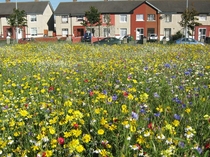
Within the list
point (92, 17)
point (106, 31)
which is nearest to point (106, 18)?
point (106, 31)

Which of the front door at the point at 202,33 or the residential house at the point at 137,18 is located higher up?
the residential house at the point at 137,18

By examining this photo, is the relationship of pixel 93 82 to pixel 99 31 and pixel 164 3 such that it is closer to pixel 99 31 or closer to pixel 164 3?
pixel 99 31

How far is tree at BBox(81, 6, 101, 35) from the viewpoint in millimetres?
47125

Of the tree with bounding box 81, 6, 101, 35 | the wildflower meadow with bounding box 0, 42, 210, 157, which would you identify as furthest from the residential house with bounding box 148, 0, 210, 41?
the wildflower meadow with bounding box 0, 42, 210, 157

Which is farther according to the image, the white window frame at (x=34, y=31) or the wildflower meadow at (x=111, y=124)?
the white window frame at (x=34, y=31)

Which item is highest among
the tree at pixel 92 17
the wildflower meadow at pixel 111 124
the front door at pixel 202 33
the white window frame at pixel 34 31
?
the tree at pixel 92 17

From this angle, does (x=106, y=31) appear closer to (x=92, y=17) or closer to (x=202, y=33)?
(x=92, y=17)

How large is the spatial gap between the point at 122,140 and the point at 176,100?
1261 millimetres

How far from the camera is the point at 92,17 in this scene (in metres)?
47.4

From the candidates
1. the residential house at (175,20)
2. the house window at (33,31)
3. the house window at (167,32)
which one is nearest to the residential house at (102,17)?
the house window at (33,31)

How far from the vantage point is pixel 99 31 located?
5144 cm

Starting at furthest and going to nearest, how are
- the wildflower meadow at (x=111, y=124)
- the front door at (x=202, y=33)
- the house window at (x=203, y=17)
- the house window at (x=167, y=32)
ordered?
the house window at (x=167, y=32)
the house window at (x=203, y=17)
the front door at (x=202, y=33)
the wildflower meadow at (x=111, y=124)

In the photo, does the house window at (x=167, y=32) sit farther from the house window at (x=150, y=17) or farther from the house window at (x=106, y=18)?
the house window at (x=106, y=18)

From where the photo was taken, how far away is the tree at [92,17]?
47.1 metres
